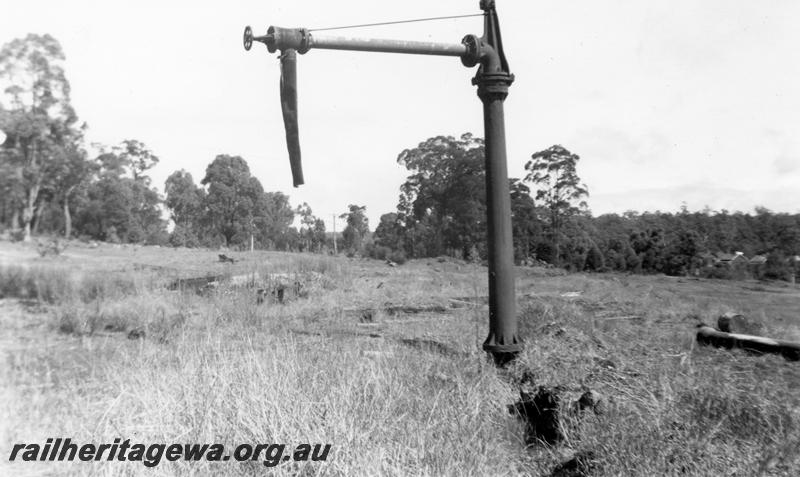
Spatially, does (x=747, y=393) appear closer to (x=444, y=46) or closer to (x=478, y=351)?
(x=478, y=351)

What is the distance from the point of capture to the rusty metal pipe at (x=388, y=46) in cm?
461

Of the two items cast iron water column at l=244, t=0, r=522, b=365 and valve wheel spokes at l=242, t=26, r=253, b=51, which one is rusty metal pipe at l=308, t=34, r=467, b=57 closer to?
cast iron water column at l=244, t=0, r=522, b=365

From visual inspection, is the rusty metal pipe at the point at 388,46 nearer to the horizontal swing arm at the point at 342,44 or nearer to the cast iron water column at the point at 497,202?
the horizontal swing arm at the point at 342,44

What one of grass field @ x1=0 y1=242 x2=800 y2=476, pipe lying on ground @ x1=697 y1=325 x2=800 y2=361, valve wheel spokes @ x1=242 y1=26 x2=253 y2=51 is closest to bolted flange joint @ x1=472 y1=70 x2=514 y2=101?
valve wheel spokes @ x1=242 y1=26 x2=253 y2=51

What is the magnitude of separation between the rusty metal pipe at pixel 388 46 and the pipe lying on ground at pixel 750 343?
3.91 meters

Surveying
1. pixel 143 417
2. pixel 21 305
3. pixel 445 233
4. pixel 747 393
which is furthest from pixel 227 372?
pixel 445 233

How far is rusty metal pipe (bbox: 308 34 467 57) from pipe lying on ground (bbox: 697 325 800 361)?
391cm

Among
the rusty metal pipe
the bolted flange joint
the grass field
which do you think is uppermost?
the rusty metal pipe

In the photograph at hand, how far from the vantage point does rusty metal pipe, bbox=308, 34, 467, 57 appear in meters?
4.61

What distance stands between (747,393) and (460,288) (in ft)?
39.0

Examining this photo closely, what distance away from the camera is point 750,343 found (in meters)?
5.88

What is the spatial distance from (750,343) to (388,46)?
4489 mm

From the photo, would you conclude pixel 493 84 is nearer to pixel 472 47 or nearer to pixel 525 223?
pixel 472 47

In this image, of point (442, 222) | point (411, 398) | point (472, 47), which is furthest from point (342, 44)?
point (442, 222)
